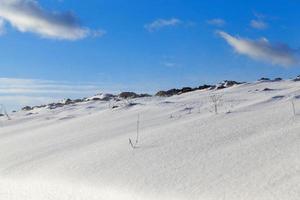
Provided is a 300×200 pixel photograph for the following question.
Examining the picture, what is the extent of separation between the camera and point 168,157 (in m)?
3.32

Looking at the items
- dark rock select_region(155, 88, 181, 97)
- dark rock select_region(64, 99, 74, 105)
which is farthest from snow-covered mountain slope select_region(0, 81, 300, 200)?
dark rock select_region(64, 99, 74, 105)

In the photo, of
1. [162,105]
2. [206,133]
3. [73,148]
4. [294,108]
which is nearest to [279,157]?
[206,133]

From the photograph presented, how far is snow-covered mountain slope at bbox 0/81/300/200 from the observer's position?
2.72 metres

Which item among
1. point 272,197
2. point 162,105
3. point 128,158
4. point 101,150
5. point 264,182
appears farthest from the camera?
point 162,105

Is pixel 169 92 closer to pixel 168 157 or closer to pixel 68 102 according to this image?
pixel 68 102

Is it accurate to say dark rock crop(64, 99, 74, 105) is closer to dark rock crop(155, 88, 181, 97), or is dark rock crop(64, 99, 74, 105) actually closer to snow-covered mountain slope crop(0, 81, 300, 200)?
dark rock crop(155, 88, 181, 97)

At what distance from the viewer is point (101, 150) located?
12.4ft

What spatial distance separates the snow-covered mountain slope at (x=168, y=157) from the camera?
8.93ft

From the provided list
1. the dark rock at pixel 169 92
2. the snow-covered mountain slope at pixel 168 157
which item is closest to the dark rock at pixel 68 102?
the dark rock at pixel 169 92

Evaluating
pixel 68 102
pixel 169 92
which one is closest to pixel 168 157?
pixel 169 92

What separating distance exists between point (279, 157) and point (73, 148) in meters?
1.71

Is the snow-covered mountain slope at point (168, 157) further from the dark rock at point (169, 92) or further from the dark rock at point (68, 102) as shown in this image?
the dark rock at point (68, 102)

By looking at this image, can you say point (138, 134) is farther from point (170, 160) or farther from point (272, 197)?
point (272, 197)

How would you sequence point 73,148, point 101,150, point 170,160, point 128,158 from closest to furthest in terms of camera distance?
point 170,160 < point 128,158 < point 101,150 < point 73,148
